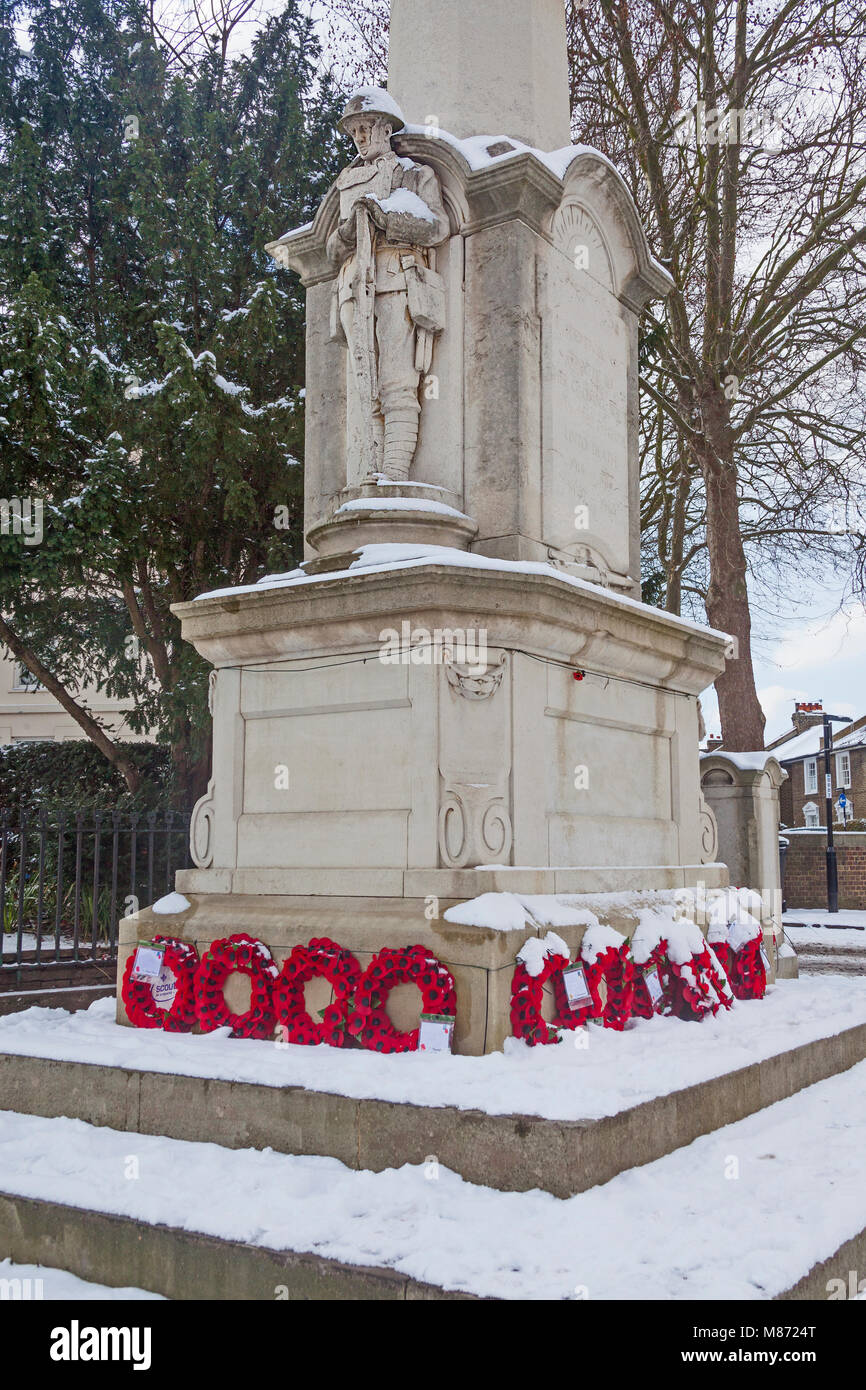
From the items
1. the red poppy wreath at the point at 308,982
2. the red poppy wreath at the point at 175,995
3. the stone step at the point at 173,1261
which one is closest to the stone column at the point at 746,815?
the red poppy wreath at the point at 175,995

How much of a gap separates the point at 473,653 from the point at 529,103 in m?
3.78

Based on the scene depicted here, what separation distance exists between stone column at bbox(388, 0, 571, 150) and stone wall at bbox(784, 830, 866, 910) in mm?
21999

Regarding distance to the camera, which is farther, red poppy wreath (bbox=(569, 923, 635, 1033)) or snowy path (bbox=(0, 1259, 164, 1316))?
red poppy wreath (bbox=(569, 923, 635, 1033))

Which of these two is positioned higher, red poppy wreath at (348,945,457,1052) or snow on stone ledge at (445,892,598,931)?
snow on stone ledge at (445,892,598,931)

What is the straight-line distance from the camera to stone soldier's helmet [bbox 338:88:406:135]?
6547 mm

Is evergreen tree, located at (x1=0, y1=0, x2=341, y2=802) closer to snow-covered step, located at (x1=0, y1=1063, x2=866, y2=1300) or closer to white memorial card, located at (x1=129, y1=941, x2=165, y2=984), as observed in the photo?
white memorial card, located at (x1=129, y1=941, x2=165, y2=984)

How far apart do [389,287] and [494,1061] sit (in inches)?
164

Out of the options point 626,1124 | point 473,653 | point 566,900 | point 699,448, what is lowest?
point 626,1124

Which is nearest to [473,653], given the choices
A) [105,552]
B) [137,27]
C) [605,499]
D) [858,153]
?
[605,499]

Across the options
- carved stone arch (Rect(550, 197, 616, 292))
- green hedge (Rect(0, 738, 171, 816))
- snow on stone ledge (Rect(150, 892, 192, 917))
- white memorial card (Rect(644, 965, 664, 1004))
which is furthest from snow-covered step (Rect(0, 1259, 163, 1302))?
green hedge (Rect(0, 738, 171, 816))

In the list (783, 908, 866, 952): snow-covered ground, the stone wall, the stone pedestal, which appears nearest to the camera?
the stone pedestal

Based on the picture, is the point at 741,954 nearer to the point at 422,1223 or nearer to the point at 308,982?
the point at 308,982

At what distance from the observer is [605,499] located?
7.24 metres
